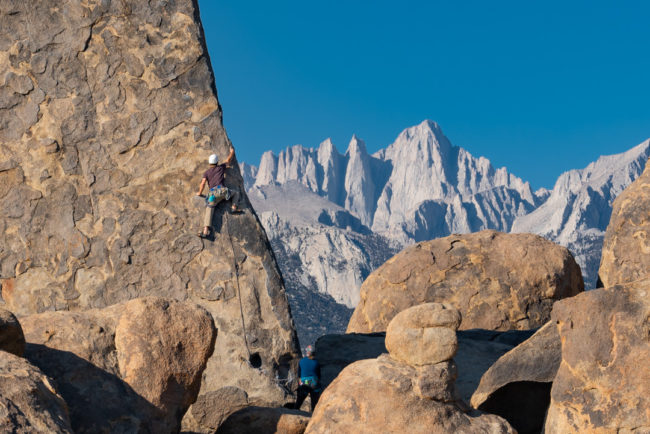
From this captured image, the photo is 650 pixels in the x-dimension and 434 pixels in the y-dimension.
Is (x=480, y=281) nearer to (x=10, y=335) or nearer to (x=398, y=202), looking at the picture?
(x=10, y=335)

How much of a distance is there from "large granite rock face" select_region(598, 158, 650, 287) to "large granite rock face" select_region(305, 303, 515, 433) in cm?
594

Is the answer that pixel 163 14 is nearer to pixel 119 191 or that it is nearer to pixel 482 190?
pixel 119 191

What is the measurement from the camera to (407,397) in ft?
18.4

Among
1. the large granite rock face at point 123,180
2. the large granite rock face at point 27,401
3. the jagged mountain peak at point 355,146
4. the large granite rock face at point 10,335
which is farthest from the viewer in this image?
the jagged mountain peak at point 355,146

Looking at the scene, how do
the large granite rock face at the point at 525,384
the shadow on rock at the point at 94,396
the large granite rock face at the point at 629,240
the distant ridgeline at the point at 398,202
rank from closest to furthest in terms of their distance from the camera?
the shadow on rock at the point at 94,396 → the large granite rock face at the point at 525,384 → the large granite rock face at the point at 629,240 → the distant ridgeline at the point at 398,202

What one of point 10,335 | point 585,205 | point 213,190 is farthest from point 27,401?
point 585,205

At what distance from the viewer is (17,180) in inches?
321

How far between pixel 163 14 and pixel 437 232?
141306mm

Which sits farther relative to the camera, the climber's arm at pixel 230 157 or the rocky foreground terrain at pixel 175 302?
the climber's arm at pixel 230 157

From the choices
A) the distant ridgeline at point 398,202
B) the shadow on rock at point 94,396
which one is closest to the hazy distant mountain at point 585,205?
the distant ridgeline at point 398,202

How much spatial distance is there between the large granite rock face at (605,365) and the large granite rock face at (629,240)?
5.14 m

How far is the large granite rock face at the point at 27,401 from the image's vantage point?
369 cm

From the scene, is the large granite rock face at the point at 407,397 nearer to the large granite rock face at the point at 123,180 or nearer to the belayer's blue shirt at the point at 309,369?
the belayer's blue shirt at the point at 309,369

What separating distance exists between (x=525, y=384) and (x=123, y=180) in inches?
202
